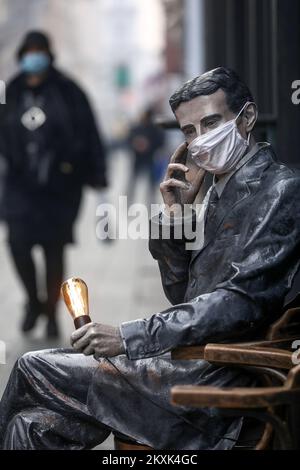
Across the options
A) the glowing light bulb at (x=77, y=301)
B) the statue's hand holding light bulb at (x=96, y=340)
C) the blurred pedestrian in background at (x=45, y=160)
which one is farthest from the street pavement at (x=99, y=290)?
the statue's hand holding light bulb at (x=96, y=340)

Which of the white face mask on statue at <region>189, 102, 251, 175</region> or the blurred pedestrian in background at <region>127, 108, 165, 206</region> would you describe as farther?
the blurred pedestrian in background at <region>127, 108, 165, 206</region>

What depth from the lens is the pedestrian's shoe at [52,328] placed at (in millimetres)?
8289

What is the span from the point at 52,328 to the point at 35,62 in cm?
199

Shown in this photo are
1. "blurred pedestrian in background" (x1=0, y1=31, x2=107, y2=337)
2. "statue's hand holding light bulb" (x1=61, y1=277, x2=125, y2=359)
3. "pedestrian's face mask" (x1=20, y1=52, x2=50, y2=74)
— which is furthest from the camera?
"blurred pedestrian in background" (x1=0, y1=31, x2=107, y2=337)

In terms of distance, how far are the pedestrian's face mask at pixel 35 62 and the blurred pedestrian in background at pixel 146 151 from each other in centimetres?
888

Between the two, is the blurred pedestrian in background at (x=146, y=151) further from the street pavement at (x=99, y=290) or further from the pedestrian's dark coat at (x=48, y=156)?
the pedestrian's dark coat at (x=48, y=156)

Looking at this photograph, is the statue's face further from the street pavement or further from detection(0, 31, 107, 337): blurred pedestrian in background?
detection(0, 31, 107, 337): blurred pedestrian in background

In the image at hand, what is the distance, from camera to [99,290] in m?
10.7

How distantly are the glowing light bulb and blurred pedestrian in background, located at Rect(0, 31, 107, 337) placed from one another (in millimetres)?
4612

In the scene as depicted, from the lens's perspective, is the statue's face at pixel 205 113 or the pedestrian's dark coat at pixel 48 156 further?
the pedestrian's dark coat at pixel 48 156

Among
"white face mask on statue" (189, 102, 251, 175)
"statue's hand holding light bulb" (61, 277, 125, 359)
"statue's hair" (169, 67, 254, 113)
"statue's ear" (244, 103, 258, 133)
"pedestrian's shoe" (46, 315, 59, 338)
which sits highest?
"statue's hair" (169, 67, 254, 113)

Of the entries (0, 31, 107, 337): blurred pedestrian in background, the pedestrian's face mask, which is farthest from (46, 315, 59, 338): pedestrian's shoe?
the pedestrian's face mask

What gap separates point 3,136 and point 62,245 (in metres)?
0.93

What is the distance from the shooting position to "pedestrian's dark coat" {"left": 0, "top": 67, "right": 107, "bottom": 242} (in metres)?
8.16
